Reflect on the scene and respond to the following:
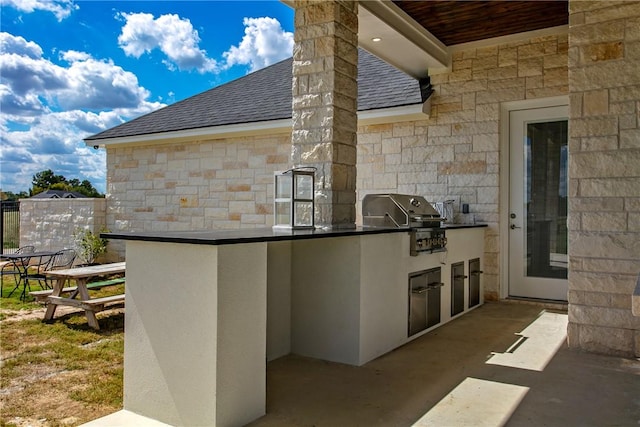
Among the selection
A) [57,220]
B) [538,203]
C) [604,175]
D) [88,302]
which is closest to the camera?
[604,175]

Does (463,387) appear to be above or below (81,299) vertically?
below

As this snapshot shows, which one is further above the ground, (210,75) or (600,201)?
(210,75)

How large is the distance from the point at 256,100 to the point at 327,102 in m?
4.90

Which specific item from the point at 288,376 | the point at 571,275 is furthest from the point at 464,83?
the point at 288,376

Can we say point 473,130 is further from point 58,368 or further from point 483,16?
point 58,368

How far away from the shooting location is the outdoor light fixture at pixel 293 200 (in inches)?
143

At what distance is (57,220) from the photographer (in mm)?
9234

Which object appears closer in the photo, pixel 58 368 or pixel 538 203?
pixel 58 368

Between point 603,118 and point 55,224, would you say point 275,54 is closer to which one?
point 55,224

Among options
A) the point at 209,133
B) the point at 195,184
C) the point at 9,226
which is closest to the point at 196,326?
the point at 209,133

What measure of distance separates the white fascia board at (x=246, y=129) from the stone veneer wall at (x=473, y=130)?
25 cm

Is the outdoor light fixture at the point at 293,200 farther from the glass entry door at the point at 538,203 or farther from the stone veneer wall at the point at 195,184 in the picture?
the stone veneer wall at the point at 195,184

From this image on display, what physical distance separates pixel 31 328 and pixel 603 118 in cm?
548

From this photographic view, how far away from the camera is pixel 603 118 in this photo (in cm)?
351
